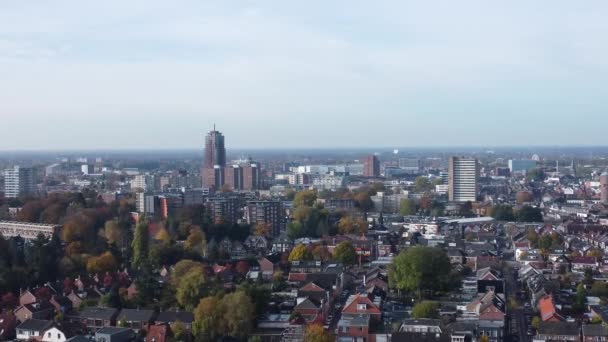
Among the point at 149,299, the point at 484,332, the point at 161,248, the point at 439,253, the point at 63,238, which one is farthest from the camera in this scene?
the point at 63,238

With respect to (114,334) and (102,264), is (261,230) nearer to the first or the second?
(102,264)

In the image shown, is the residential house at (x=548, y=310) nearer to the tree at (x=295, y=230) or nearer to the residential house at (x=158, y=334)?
the residential house at (x=158, y=334)

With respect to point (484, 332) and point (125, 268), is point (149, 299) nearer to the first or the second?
point (125, 268)

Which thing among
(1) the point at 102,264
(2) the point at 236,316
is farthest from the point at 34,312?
(2) the point at 236,316

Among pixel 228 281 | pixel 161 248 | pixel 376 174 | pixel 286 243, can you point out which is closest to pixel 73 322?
pixel 228 281

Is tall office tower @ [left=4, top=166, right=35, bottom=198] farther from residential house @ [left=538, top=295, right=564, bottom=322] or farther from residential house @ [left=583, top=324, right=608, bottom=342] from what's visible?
residential house @ [left=583, top=324, right=608, bottom=342]

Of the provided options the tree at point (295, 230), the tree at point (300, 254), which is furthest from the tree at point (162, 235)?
the tree at point (295, 230)
